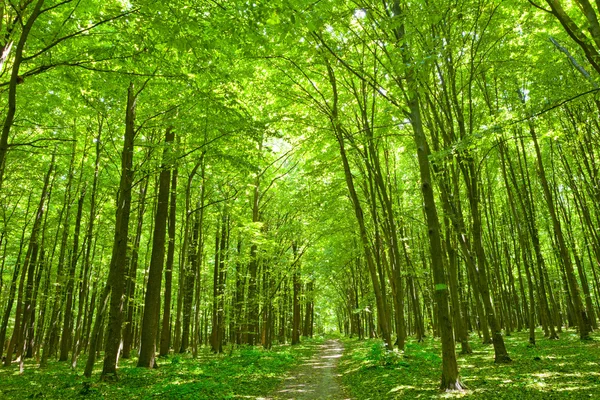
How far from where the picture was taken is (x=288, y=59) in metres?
12.5

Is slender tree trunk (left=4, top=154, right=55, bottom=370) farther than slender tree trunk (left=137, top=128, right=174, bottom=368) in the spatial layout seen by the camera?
Yes

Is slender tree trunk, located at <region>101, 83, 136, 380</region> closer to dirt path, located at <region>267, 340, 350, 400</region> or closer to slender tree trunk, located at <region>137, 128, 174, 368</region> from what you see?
slender tree trunk, located at <region>137, 128, 174, 368</region>

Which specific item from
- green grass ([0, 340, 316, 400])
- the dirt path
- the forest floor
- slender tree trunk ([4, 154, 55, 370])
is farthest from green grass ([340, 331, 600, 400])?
slender tree trunk ([4, 154, 55, 370])

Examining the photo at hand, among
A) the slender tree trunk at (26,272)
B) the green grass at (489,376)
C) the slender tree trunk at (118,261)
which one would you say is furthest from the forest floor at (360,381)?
the slender tree trunk at (26,272)

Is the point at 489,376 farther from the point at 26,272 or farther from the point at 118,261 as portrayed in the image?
the point at 26,272

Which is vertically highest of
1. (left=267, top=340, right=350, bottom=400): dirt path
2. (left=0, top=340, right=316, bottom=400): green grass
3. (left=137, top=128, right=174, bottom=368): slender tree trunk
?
(left=137, top=128, right=174, bottom=368): slender tree trunk

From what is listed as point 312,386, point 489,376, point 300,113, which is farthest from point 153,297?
point 489,376

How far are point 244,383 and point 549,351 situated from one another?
11.1 meters

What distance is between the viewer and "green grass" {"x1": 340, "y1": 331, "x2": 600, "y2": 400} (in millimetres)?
7191

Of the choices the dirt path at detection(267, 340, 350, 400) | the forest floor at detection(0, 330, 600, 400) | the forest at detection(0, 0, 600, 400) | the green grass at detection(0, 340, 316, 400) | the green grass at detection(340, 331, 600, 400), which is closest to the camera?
the forest at detection(0, 0, 600, 400)

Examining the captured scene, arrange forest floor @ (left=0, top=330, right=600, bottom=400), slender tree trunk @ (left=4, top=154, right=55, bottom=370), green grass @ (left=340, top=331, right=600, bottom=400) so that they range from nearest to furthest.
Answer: green grass @ (left=340, top=331, right=600, bottom=400)
forest floor @ (left=0, top=330, right=600, bottom=400)
slender tree trunk @ (left=4, top=154, right=55, bottom=370)

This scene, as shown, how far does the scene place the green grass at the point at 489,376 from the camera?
7.19 m

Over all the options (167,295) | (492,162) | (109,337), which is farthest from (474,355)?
(167,295)

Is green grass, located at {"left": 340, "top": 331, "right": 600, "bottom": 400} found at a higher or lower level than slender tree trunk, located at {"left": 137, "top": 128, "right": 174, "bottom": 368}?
lower
